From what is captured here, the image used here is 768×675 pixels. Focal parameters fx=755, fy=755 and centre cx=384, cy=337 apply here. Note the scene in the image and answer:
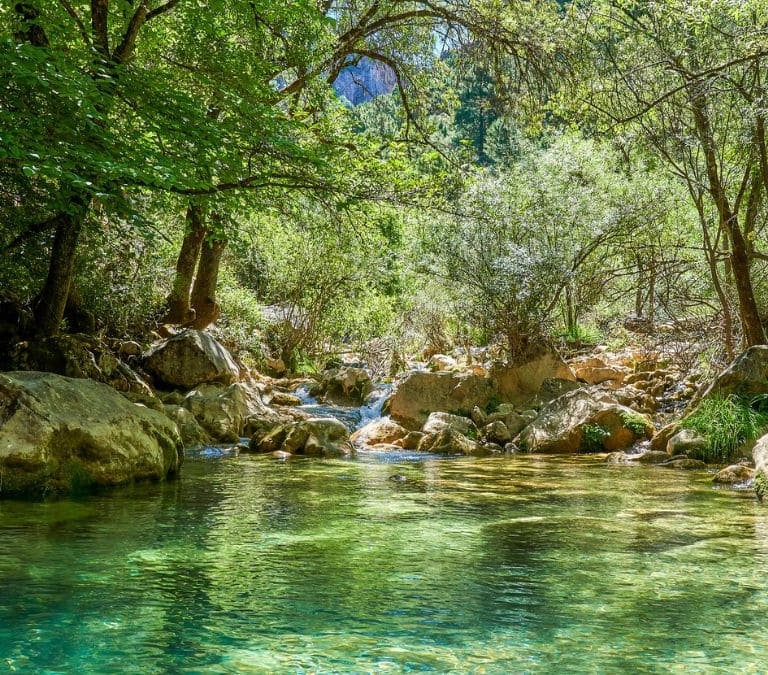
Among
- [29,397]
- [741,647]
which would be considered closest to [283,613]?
[741,647]

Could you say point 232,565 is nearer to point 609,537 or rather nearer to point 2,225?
point 609,537

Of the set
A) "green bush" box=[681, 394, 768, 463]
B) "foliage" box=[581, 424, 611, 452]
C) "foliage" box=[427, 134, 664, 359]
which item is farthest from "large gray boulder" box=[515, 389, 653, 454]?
"foliage" box=[427, 134, 664, 359]

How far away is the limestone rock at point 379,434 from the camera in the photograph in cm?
1445

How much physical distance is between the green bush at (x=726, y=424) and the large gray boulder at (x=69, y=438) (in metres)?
8.16

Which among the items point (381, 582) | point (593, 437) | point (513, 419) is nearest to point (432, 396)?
point (513, 419)

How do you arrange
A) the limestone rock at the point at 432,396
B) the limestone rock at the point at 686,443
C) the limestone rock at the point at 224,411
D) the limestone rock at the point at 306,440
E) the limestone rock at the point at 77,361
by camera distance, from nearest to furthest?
the limestone rock at the point at 686,443 < the limestone rock at the point at 77,361 < the limestone rock at the point at 306,440 < the limestone rock at the point at 224,411 < the limestone rock at the point at 432,396

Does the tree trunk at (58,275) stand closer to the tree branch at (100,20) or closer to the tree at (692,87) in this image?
the tree branch at (100,20)

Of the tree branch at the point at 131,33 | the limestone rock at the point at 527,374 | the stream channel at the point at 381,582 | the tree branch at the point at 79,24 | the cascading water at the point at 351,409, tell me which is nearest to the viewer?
the stream channel at the point at 381,582

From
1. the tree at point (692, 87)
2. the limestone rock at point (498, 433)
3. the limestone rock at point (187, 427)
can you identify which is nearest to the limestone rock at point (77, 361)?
the limestone rock at point (187, 427)

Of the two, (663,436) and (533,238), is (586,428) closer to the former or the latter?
(663,436)

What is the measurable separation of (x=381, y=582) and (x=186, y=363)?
41.0 feet

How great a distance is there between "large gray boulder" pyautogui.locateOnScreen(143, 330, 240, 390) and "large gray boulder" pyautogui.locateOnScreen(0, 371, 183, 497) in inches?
291

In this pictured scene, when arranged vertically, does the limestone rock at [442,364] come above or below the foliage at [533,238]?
below

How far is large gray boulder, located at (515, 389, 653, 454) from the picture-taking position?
13586 mm
